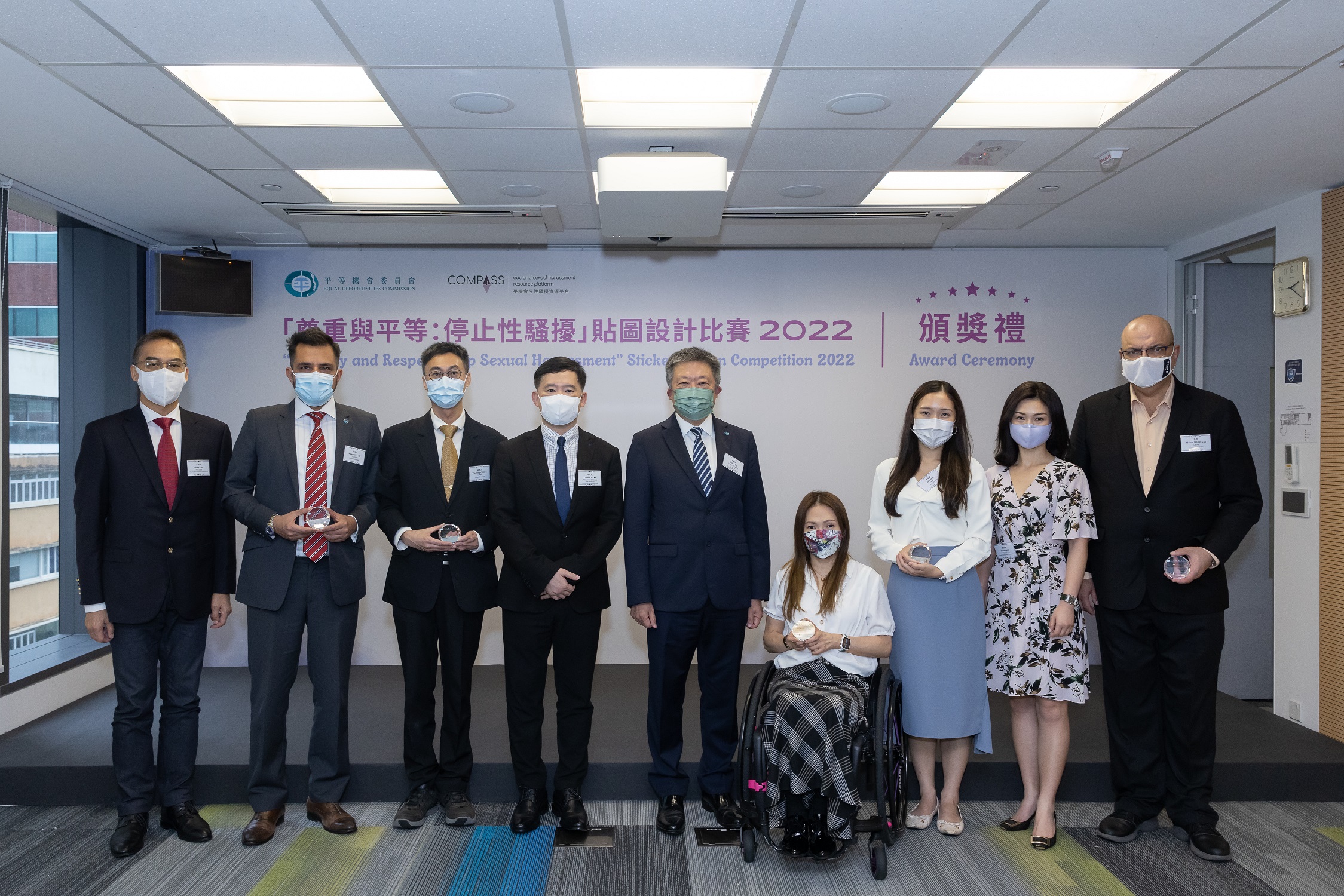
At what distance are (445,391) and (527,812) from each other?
1.70 m

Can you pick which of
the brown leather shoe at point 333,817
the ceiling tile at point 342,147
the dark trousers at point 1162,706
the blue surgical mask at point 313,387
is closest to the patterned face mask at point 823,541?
the dark trousers at point 1162,706

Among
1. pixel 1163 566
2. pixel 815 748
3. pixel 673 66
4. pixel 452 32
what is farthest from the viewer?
pixel 1163 566

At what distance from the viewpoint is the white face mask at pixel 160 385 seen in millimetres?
3178

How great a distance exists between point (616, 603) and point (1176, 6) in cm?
419

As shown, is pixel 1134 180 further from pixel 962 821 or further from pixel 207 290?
pixel 207 290

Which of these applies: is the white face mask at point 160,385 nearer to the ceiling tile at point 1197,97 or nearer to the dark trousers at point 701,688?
the dark trousers at point 701,688

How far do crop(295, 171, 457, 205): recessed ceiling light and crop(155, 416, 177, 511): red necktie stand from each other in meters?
1.49

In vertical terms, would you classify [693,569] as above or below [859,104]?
below

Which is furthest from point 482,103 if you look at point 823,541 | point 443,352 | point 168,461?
point 823,541

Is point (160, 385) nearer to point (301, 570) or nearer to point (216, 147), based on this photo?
point (301, 570)

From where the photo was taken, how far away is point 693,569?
3172 mm

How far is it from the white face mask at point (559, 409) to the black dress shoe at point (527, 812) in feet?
4.81

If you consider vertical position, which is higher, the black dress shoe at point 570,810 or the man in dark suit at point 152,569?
the man in dark suit at point 152,569

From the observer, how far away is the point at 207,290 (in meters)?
5.18
